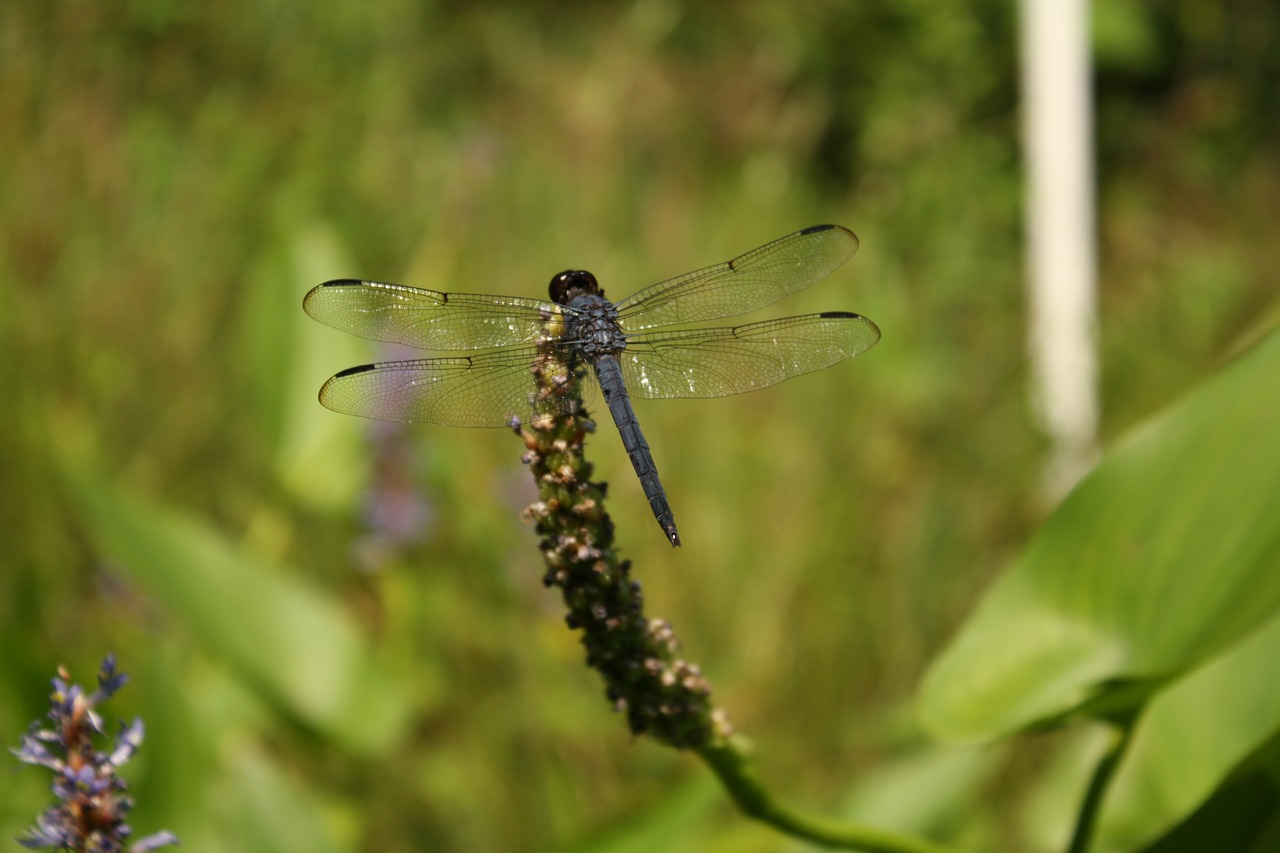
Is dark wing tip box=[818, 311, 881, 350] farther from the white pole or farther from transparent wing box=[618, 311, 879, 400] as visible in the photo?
the white pole

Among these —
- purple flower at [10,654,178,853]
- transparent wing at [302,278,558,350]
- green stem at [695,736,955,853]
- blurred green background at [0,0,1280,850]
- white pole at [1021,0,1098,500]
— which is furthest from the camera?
white pole at [1021,0,1098,500]

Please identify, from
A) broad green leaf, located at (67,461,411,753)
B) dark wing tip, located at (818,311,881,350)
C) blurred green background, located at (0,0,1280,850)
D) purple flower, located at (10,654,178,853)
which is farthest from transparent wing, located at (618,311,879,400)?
purple flower, located at (10,654,178,853)

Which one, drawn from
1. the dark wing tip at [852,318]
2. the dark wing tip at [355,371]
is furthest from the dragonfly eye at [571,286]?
the dark wing tip at [852,318]

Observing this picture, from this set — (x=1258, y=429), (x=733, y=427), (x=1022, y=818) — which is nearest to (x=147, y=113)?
(x=733, y=427)

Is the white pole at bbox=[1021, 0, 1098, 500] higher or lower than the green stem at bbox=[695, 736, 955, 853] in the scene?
higher

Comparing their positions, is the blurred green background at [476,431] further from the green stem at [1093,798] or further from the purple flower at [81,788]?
the purple flower at [81,788]

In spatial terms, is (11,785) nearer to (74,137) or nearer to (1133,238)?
(74,137)

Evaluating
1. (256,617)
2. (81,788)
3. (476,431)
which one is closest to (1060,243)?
(476,431)
